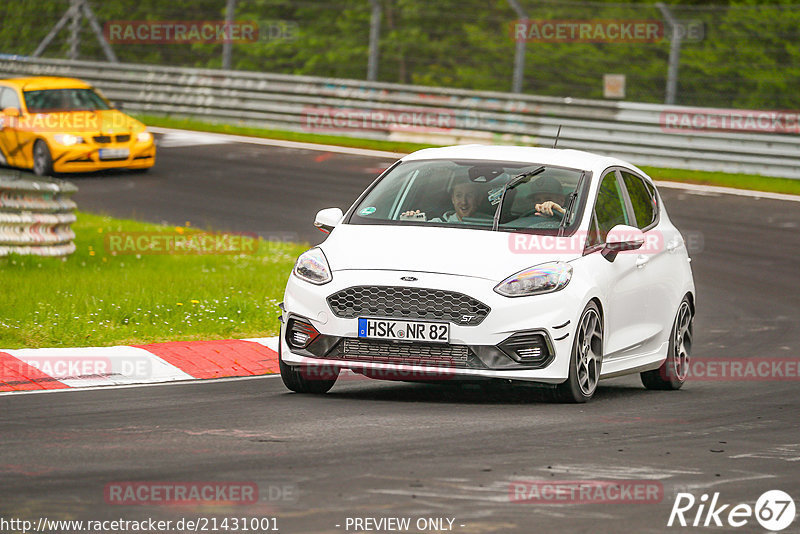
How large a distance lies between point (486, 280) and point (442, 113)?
722 inches

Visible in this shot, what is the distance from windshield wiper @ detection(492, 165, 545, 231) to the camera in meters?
10.1

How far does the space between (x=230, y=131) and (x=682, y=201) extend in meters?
11.0

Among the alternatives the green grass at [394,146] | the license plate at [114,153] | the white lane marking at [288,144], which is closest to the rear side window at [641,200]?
the green grass at [394,146]

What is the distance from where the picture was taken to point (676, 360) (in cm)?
1146

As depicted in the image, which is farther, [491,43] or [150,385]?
[491,43]

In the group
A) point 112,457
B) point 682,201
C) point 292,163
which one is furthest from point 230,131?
point 112,457

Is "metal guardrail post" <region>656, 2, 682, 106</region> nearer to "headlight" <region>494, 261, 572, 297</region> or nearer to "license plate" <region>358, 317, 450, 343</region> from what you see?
"headlight" <region>494, 261, 572, 297</region>

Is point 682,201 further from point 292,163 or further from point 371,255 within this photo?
point 371,255

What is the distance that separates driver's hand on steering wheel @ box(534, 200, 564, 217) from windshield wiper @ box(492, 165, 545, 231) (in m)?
0.23

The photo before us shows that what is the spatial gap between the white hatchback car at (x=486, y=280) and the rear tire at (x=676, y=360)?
12 centimetres

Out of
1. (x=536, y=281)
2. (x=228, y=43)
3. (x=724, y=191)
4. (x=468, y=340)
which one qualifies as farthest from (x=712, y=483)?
(x=228, y=43)

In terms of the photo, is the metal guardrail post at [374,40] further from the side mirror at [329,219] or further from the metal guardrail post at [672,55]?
the side mirror at [329,219]

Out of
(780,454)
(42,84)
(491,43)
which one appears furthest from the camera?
(491,43)

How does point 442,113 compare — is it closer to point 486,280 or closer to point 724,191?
point 724,191
